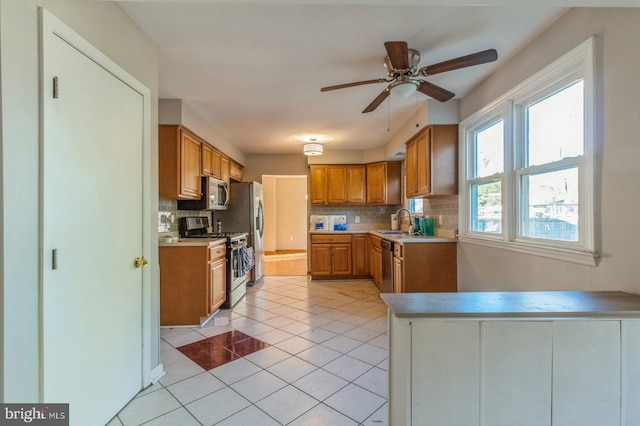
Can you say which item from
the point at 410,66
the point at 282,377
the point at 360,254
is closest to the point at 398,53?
the point at 410,66

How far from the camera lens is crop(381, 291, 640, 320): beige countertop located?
1114 mm

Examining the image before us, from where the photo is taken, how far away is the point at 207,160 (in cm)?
398

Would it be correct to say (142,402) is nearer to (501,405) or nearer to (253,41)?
(501,405)

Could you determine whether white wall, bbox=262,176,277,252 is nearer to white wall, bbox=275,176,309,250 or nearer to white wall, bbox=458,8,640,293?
white wall, bbox=275,176,309,250

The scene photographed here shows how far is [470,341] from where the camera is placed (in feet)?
3.63

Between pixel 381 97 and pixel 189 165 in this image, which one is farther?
pixel 189 165

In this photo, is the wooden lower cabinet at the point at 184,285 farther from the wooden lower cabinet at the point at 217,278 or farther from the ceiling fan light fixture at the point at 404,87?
the ceiling fan light fixture at the point at 404,87

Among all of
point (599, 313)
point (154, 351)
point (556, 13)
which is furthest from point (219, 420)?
point (556, 13)

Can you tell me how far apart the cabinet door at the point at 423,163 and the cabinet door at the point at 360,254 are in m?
1.78

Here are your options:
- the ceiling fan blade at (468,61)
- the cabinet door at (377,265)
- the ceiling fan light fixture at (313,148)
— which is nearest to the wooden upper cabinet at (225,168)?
the ceiling fan light fixture at (313,148)

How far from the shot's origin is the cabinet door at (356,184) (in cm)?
562

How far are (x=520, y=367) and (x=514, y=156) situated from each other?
1956mm

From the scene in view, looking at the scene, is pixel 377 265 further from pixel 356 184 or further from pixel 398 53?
pixel 398 53

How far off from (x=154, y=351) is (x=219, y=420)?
0.81 m
